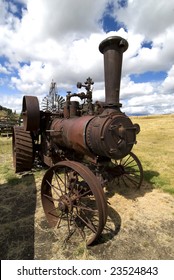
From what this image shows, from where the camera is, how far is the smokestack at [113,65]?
4180 millimetres

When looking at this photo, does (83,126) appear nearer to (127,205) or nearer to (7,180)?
(127,205)

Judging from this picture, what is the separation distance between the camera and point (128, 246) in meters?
3.44

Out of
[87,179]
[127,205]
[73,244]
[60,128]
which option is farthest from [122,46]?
[73,244]

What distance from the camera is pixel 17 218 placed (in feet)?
14.2

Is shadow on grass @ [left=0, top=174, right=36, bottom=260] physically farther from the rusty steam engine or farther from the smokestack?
the smokestack

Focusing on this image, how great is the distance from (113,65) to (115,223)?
3.06m

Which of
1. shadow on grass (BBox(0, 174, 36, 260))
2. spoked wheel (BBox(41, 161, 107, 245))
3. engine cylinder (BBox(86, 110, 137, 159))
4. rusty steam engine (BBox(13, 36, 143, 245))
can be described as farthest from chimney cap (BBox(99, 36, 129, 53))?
shadow on grass (BBox(0, 174, 36, 260))

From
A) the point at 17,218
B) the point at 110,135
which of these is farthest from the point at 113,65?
the point at 17,218

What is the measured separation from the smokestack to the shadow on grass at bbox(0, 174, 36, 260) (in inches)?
110

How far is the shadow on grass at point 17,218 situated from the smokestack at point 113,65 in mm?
2804

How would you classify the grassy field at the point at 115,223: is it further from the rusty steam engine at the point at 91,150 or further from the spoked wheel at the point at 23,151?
the spoked wheel at the point at 23,151

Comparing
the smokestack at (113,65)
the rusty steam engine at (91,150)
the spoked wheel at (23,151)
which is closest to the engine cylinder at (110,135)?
the rusty steam engine at (91,150)

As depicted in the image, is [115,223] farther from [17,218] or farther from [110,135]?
[17,218]

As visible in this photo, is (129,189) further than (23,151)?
No
